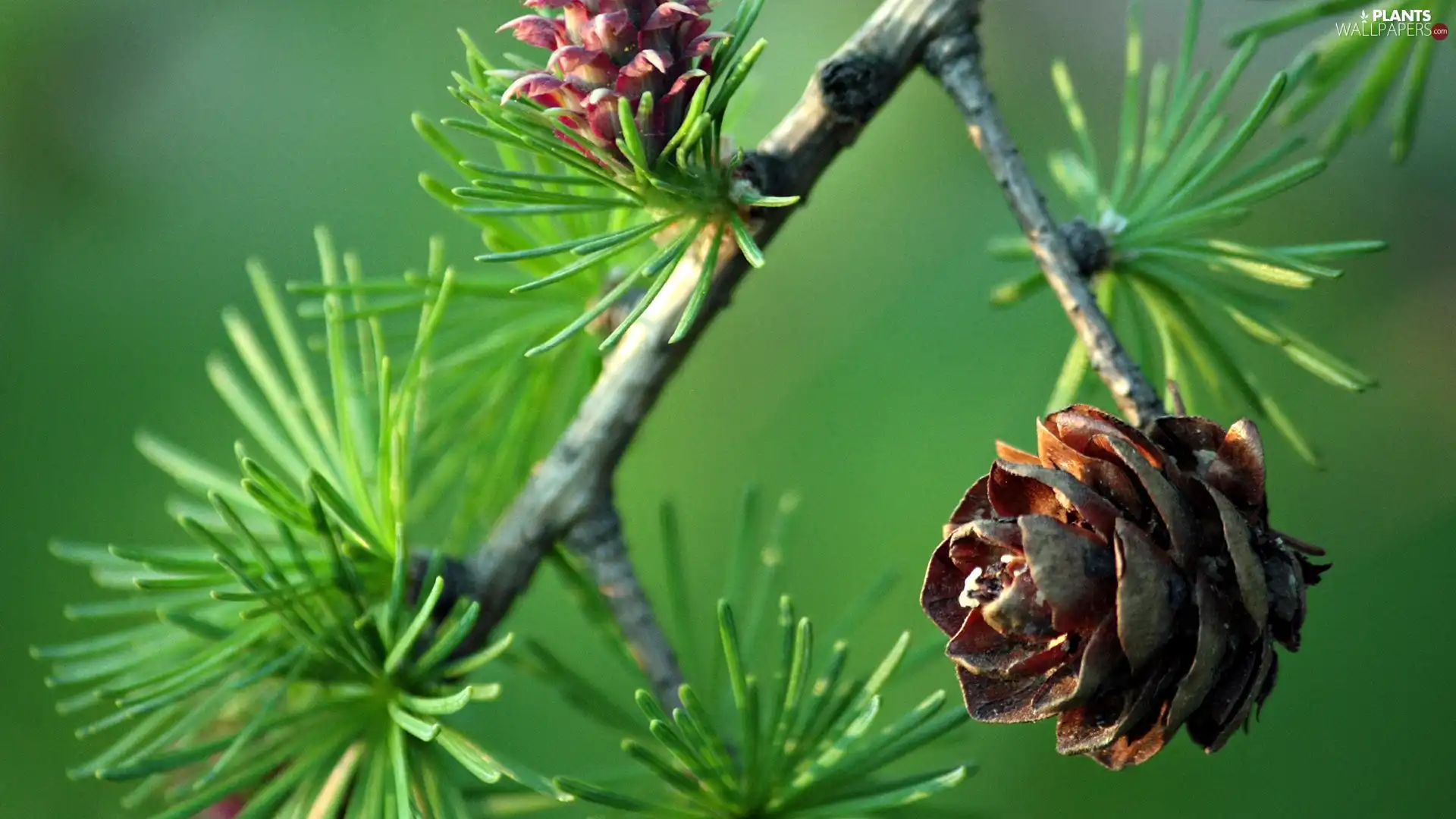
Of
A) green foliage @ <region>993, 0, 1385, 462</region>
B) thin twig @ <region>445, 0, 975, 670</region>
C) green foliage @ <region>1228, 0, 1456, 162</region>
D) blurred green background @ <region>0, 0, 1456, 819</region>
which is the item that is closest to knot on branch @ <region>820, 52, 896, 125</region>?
thin twig @ <region>445, 0, 975, 670</region>

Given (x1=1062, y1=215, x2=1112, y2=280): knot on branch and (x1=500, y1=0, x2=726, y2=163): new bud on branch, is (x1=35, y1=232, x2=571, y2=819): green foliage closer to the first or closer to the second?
(x1=500, y1=0, x2=726, y2=163): new bud on branch

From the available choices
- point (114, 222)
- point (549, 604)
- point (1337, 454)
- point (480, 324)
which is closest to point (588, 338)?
point (480, 324)

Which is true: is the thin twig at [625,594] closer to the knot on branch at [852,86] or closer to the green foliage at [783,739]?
the green foliage at [783,739]

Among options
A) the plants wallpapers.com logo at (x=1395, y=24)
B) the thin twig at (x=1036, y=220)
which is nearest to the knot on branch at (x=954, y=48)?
the thin twig at (x=1036, y=220)

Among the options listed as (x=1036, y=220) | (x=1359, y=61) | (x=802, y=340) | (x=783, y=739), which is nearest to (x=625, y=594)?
(x=783, y=739)

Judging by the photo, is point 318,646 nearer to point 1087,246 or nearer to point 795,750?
point 795,750

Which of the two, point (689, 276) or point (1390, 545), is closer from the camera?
Answer: point (689, 276)

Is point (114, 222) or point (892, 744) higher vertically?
point (114, 222)

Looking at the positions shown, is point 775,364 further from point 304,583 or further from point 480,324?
point 304,583
